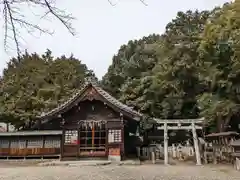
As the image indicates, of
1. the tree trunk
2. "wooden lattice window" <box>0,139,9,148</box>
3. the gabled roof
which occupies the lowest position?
"wooden lattice window" <box>0,139,9,148</box>

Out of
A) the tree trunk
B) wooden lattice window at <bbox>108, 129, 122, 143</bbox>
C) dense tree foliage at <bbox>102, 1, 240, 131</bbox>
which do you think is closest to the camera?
wooden lattice window at <bbox>108, 129, 122, 143</bbox>

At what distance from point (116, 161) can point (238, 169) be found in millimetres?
7278

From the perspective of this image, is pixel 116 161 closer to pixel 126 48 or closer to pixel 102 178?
pixel 102 178

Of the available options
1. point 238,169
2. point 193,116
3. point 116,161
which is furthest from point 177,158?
point 193,116

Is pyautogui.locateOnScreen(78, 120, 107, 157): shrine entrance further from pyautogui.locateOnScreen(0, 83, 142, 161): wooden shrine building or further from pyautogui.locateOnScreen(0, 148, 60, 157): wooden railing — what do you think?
pyautogui.locateOnScreen(0, 148, 60, 157): wooden railing

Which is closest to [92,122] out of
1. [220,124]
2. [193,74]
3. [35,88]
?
[220,124]

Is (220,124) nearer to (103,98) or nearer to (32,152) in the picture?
(103,98)

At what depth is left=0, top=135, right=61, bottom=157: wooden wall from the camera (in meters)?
26.1

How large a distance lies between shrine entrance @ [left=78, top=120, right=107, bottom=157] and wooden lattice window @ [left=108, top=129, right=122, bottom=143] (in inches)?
18.5

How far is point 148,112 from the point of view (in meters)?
32.3

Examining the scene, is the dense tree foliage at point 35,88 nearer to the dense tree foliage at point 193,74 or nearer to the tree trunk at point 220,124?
the dense tree foliage at point 193,74

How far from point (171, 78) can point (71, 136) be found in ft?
41.4

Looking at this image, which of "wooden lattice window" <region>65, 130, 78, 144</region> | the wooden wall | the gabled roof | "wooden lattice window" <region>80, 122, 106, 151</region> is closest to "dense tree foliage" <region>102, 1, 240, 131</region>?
the gabled roof

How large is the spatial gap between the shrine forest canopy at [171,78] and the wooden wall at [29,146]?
5.50m
